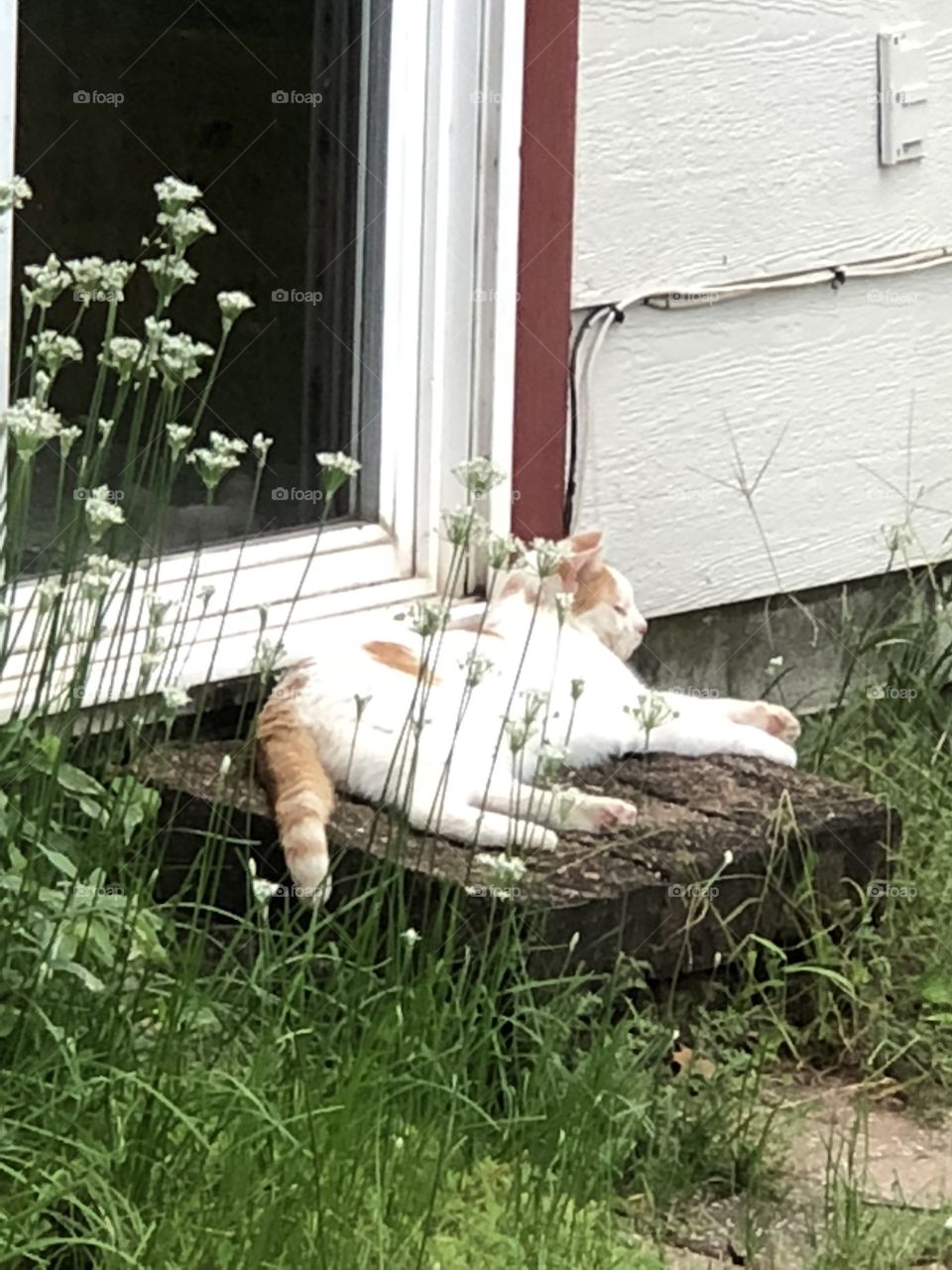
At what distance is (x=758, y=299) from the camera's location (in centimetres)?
525

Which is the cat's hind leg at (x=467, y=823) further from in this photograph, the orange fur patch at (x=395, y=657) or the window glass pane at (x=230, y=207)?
the window glass pane at (x=230, y=207)

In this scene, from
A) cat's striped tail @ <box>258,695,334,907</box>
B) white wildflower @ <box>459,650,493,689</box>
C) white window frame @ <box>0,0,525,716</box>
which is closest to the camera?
white wildflower @ <box>459,650,493,689</box>

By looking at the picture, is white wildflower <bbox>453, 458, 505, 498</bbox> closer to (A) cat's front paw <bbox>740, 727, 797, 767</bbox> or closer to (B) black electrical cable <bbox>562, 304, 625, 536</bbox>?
(A) cat's front paw <bbox>740, 727, 797, 767</bbox>

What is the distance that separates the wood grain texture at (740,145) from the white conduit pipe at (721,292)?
21 mm

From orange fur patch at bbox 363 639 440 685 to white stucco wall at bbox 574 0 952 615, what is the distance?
81 centimetres

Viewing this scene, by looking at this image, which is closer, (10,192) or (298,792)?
(10,192)

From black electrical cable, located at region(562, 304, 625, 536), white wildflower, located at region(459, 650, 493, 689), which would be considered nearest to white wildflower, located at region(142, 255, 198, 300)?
white wildflower, located at region(459, 650, 493, 689)

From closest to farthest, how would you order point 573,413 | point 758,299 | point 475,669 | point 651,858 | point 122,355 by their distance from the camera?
point 122,355
point 475,669
point 651,858
point 573,413
point 758,299

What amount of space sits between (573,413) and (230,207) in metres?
0.87

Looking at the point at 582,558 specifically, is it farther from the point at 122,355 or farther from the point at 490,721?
the point at 122,355

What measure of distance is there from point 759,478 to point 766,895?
4.56 ft

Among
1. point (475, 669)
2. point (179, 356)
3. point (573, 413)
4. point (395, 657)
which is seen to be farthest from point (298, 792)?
point (573, 413)

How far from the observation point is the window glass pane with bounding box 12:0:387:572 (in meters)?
4.05

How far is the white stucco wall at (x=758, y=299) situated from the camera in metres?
4.89
